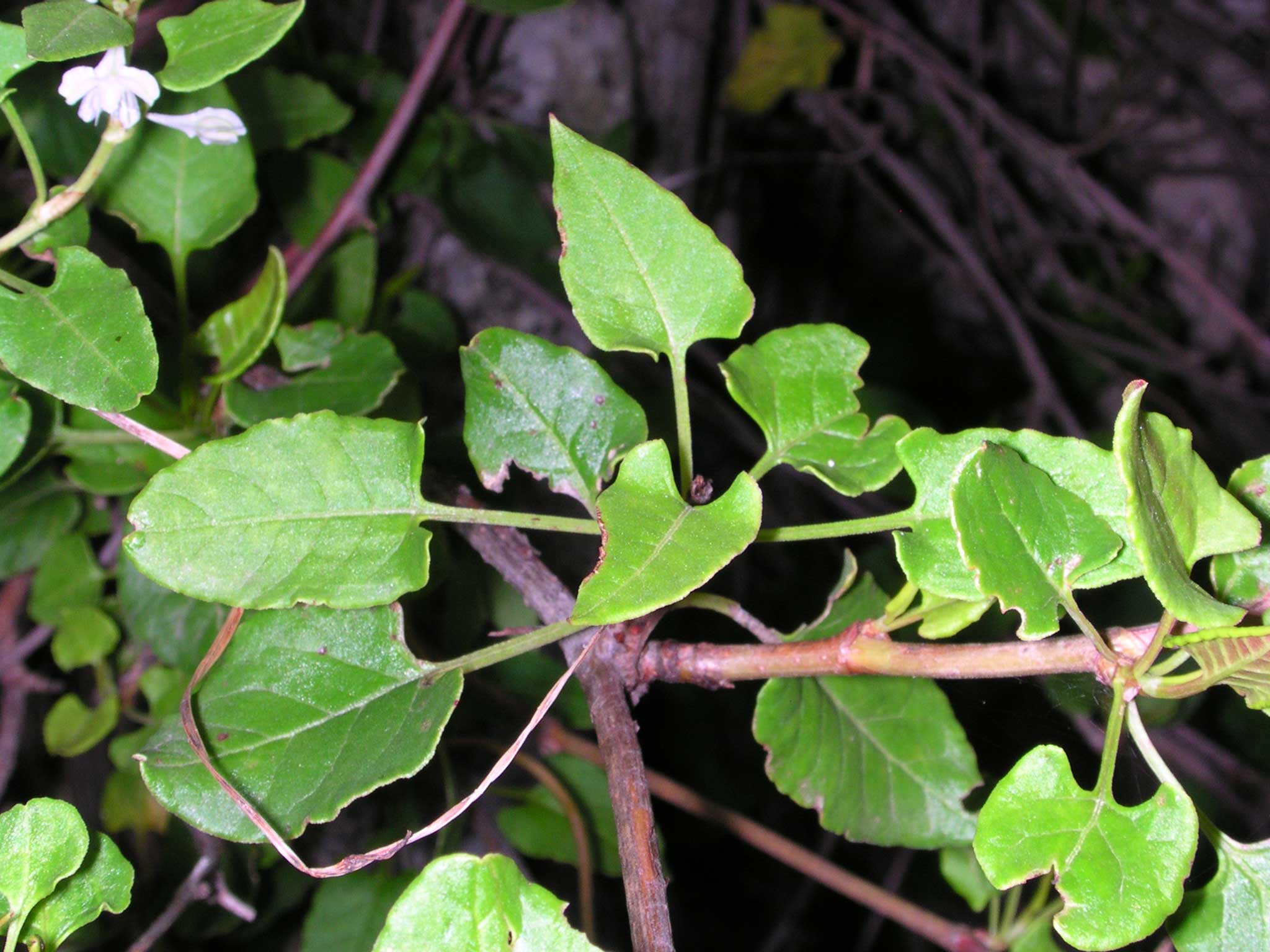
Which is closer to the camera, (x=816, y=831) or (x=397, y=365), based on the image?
(x=397, y=365)

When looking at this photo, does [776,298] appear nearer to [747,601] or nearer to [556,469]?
[747,601]

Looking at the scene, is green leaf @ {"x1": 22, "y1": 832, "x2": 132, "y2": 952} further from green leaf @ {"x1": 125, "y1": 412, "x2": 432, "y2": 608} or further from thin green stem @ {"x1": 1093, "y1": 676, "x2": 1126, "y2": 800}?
thin green stem @ {"x1": 1093, "y1": 676, "x2": 1126, "y2": 800}

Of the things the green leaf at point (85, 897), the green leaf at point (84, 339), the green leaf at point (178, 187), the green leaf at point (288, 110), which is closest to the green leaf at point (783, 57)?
the green leaf at point (288, 110)

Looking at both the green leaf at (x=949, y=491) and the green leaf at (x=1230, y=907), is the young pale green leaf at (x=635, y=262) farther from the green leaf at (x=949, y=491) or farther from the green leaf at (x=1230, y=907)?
the green leaf at (x=1230, y=907)

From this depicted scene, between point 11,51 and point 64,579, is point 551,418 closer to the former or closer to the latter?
point 11,51

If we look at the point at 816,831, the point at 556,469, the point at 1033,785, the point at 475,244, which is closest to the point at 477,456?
the point at 556,469

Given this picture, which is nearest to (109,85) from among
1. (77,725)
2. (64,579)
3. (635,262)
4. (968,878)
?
(635,262)
